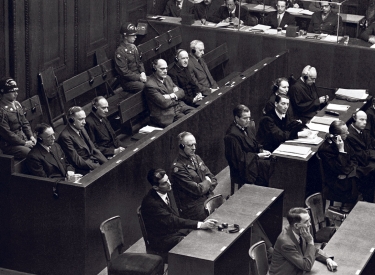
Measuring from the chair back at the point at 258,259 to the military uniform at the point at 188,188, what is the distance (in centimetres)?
166

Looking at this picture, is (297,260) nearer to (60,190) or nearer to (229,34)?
(60,190)

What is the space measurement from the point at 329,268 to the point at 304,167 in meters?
2.90

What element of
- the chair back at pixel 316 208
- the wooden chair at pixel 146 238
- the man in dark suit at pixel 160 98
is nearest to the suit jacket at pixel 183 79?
the man in dark suit at pixel 160 98

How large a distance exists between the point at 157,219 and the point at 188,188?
102 centimetres

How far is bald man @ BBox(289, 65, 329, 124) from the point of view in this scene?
13.4 meters

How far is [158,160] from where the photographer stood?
10836 millimetres

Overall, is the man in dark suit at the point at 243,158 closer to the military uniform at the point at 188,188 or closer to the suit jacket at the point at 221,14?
the military uniform at the point at 188,188

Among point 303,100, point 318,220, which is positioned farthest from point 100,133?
point 303,100

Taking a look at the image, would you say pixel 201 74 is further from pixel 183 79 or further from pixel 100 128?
pixel 100 128

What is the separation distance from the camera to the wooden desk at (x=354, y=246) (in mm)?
8305

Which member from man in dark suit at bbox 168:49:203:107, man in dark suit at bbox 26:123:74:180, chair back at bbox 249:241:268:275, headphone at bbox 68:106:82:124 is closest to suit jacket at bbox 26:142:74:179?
man in dark suit at bbox 26:123:74:180

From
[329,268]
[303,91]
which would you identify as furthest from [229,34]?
[329,268]

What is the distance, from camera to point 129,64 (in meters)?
13.6

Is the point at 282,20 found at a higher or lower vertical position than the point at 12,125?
higher
